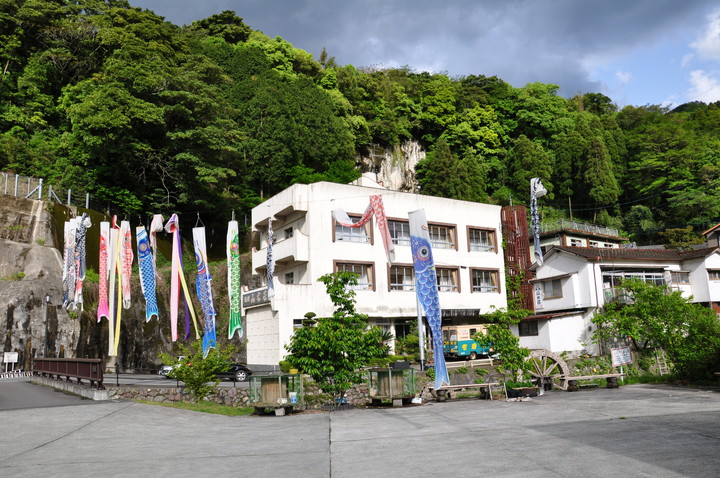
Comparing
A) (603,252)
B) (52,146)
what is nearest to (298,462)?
(603,252)

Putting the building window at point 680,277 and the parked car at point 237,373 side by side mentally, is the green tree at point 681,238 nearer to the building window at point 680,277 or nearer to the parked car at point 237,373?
the building window at point 680,277

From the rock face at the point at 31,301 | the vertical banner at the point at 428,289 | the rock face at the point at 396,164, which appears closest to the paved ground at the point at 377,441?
the vertical banner at the point at 428,289

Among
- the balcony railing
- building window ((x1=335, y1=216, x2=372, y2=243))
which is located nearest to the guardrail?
building window ((x1=335, y1=216, x2=372, y2=243))

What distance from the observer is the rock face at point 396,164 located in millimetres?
65188

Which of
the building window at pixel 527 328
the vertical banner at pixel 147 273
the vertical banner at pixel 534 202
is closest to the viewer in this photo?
the vertical banner at pixel 147 273

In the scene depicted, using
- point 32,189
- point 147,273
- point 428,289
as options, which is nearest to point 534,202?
point 428,289

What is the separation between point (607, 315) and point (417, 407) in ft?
69.8

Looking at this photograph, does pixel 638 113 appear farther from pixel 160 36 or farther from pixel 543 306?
pixel 160 36

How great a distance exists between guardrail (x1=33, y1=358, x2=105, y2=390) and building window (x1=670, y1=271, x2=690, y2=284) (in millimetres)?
39285

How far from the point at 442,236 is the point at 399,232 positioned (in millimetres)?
3802

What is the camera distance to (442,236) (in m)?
39.8

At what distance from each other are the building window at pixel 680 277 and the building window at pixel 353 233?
23433mm

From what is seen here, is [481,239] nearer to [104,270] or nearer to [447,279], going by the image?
[447,279]

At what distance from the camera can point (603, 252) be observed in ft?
126
